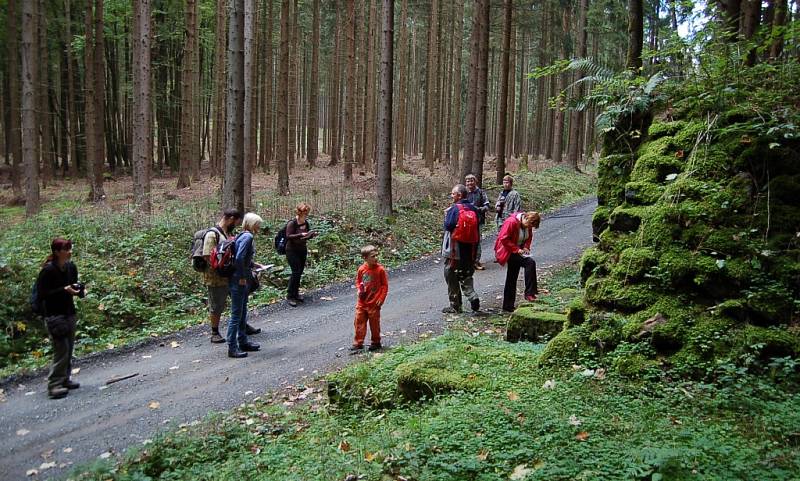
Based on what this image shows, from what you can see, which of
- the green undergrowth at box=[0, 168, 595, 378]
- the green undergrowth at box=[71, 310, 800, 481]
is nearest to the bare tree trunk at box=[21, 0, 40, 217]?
the green undergrowth at box=[0, 168, 595, 378]

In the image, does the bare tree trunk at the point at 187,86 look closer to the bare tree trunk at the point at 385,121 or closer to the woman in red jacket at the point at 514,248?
the bare tree trunk at the point at 385,121

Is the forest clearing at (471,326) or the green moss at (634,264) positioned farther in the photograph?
the green moss at (634,264)

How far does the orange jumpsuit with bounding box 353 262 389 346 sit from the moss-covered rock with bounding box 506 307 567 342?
1919mm

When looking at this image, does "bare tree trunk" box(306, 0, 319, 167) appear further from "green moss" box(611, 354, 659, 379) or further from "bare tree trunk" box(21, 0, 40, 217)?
"green moss" box(611, 354, 659, 379)

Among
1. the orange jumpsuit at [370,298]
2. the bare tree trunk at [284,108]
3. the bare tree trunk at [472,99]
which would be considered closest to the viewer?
the orange jumpsuit at [370,298]

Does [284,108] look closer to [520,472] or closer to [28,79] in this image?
[28,79]

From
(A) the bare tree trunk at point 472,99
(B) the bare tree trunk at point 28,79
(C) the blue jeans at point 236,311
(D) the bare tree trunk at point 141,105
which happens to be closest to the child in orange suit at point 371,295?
(C) the blue jeans at point 236,311

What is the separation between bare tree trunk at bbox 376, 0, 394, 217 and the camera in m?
16.0

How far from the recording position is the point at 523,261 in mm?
9422

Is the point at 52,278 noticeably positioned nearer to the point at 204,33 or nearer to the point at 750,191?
the point at 750,191

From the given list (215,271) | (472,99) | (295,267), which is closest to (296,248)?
(295,267)

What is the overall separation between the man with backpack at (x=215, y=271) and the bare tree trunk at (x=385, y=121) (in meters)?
8.11

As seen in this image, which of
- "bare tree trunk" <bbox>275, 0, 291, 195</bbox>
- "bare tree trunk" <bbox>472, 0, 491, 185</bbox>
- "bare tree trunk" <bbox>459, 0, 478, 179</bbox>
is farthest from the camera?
"bare tree trunk" <bbox>275, 0, 291, 195</bbox>

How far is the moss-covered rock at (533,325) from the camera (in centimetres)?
725
